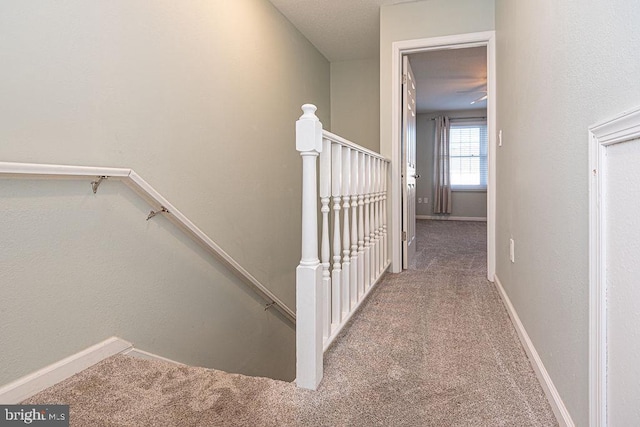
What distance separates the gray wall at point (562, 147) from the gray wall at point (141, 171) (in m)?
1.82

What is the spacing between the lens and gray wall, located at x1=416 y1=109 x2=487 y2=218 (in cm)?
834

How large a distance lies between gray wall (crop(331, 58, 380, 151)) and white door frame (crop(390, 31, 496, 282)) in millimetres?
1419

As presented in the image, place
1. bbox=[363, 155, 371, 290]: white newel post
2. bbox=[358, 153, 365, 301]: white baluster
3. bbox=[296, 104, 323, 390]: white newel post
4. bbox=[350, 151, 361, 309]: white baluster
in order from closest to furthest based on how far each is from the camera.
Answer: bbox=[296, 104, 323, 390]: white newel post < bbox=[350, 151, 361, 309]: white baluster < bbox=[358, 153, 365, 301]: white baluster < bbox=[363, 155, 371, 290]: white newel post

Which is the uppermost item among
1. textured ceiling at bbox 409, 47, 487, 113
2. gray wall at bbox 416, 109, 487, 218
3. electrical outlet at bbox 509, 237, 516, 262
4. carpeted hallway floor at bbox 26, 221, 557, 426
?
textured ceiling at bbox 409, 47, 487, 113

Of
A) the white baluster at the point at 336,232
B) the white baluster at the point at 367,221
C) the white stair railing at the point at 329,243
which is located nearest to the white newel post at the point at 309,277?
the white stair railing at the point at 329,243

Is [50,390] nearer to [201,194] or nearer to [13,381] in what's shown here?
[13,381]

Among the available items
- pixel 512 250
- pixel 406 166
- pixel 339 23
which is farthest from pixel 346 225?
pixel 339 23

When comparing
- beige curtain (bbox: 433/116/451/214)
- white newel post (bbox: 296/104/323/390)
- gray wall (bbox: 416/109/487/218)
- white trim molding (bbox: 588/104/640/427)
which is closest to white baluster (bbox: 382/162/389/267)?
white newel post (bbox: 296/104/323/390)

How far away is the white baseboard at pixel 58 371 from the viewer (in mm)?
1411

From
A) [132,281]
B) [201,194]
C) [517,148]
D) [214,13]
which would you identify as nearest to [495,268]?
[517,148]

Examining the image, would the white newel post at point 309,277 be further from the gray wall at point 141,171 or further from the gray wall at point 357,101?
the gray wall at point 357,101

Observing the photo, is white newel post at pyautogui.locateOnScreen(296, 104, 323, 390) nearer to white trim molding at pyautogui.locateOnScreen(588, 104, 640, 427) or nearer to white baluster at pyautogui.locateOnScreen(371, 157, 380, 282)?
white trim molding at pyautogui.locateOnScreen(588, 104, 640, 427)

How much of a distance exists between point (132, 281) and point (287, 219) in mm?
1961

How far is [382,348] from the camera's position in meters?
1.76
